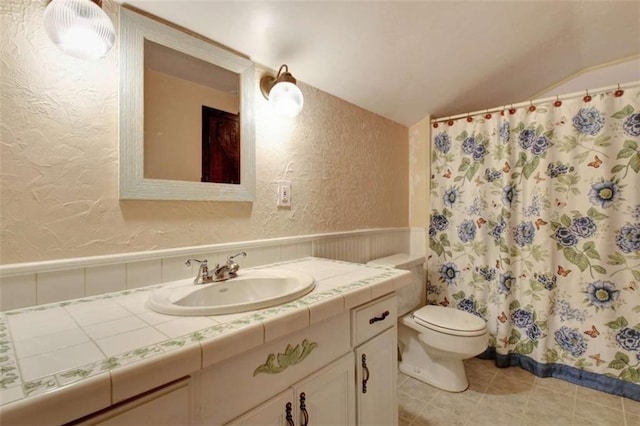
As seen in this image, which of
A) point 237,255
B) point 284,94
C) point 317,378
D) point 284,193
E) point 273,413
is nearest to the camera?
point 273,413

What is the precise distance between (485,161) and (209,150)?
1831 millimetres

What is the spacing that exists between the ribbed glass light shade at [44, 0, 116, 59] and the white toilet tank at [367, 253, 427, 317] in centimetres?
163

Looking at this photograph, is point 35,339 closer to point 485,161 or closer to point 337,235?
point 337,235

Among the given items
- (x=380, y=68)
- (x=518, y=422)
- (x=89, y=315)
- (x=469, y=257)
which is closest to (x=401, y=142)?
(x=380, y=68)

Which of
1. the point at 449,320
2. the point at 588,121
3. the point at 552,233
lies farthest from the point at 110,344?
the point at 588,121

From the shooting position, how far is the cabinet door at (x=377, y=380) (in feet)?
3.21

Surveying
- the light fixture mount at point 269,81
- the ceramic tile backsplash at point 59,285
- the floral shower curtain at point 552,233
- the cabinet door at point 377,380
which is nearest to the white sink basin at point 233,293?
the ceramic tile backsplash at point 59,285

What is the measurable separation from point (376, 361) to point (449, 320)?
0.88m

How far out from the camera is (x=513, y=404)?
1.55 metres

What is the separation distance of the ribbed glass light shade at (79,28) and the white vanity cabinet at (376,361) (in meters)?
1.09

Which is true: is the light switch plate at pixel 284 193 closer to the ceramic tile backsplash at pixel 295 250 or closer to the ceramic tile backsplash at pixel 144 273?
the ceramic tile backsplash at pixel 295 250

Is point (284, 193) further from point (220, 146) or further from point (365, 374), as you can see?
point (365, 374)

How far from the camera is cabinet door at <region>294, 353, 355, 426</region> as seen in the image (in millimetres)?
785

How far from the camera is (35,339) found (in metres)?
0.60
